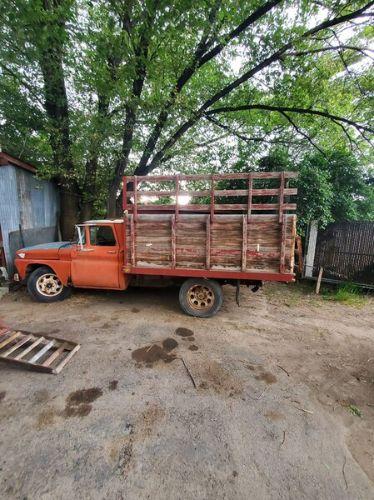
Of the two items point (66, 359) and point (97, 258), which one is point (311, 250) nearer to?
point (97, 258)

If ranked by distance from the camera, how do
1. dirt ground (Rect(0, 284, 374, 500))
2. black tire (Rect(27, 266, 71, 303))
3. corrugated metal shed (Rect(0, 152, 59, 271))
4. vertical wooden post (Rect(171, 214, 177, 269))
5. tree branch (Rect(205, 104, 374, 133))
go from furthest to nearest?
1. tree branch (Rect(205, 104, 374, 133))
2. corrugated metal shed (Rect(0, 152, 59, 271))
3. black tire (Rect(27, 266, 71, 303))
4. vertical wooden post (Rect(171, 214, 177, 269))
5. dirt ground (Rect(0, 284, 374, 500))

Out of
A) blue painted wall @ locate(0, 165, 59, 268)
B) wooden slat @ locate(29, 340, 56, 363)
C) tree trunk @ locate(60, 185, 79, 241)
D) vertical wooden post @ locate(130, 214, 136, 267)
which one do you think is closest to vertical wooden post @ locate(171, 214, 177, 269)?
vertical wooden post @ locate(130, 214, 136, 267)

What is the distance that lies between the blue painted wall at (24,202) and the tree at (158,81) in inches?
Answer: 20.6

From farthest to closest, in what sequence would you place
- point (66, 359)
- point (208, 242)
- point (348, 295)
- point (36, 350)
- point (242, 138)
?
point (242, 138) < point (348, 295) < point (208, 242) < point (36, 350) < point (66, 359)

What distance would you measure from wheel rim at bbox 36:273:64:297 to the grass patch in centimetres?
704

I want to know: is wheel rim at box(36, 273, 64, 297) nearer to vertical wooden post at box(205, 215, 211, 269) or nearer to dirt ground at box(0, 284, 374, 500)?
dirt ground at box(0, 284, 374, 500)

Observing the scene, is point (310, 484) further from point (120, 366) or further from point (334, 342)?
point (334, 342)

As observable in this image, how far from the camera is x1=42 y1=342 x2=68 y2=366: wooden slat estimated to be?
3024mm

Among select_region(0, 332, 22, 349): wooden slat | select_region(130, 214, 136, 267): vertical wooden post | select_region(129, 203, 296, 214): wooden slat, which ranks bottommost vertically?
select_region(0, 332, 22, 349): wooden slat

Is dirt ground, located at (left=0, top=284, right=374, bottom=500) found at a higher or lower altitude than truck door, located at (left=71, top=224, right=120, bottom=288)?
lower

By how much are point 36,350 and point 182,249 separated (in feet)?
9.68

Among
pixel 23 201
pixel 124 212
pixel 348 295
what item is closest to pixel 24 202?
pixel 23 201

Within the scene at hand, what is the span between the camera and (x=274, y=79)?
733 cm

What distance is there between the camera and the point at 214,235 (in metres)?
4.41
